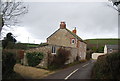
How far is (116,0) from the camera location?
451 inches

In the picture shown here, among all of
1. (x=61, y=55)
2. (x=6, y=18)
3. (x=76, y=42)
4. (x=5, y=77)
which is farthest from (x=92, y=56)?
(x=5, y=77)

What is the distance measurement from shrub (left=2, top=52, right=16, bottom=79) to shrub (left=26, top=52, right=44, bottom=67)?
15748 mm

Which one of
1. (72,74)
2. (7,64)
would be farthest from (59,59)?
(7,64)

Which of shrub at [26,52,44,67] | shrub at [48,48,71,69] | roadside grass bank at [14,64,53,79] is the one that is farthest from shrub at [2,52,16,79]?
shrub at [26,52,44,67]

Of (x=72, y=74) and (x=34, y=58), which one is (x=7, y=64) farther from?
(x=34, y=58)

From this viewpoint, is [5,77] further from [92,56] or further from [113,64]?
[92,56]

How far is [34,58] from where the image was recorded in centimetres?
3080

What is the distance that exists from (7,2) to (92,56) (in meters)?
55.3

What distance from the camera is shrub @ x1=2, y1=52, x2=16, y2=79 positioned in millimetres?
13500

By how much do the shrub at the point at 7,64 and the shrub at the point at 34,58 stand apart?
51.7ft

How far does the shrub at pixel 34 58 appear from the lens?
30.5 meters

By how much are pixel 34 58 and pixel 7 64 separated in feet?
55.4

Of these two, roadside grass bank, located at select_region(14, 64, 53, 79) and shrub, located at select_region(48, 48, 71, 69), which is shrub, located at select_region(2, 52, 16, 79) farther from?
shrub, located at select_region(48, 48, 71, 69)

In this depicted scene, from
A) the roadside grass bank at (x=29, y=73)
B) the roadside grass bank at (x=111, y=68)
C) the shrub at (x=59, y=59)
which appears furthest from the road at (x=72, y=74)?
the roadside grass bank at (x=111, y=68)
